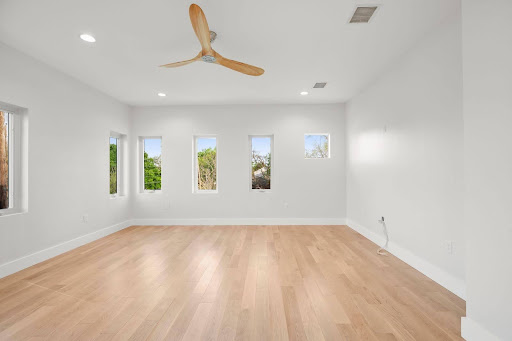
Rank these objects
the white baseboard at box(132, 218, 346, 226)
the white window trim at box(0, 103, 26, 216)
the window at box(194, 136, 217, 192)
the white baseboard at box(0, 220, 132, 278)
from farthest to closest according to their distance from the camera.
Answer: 1. the window at box(194, 136, 217, 192)
2. the white baseboard at box(132, 218, 346, 226)
3. the white window trim at box(0, 103, 26, 216)
4. the white baseboard at box(0, 220, 132, 278)

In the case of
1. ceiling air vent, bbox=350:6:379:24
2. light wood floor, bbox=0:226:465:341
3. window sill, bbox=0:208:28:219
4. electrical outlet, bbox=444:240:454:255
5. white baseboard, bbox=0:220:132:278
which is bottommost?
light wood floor, bbox=0:226:465:341

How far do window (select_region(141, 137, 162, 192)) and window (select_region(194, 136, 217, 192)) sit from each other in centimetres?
80

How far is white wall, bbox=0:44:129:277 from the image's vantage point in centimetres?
307

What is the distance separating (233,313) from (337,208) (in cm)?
411

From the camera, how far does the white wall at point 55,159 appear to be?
10.1 ft

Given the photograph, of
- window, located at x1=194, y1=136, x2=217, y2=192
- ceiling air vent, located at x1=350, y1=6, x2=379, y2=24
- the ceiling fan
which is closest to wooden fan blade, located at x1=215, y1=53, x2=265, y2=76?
the ceiling fan

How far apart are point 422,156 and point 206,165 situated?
4.16 meters

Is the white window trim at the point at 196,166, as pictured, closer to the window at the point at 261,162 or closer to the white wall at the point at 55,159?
the window at the point at 261,162

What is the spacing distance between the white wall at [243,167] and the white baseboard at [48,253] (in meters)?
1.22

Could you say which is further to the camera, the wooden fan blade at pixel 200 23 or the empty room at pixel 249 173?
the wooden fan blade at pixel 200 23

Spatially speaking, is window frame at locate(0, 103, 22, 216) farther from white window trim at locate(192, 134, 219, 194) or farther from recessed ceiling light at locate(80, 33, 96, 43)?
white window trim at locate(192, 134, 219, 194)

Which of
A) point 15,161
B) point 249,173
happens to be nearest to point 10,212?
point 15,161

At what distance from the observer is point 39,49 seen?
3.11m

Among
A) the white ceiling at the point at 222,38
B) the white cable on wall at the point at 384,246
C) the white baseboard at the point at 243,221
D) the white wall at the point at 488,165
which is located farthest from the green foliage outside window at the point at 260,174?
the white wall at the point at 488,165
